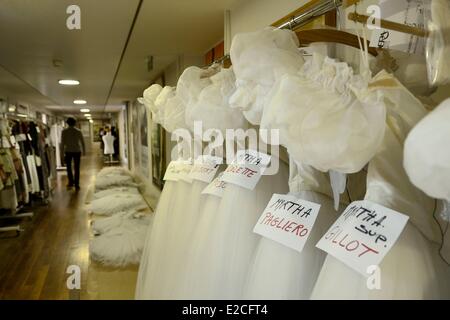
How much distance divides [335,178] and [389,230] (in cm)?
13

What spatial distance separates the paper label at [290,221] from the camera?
0.51 m

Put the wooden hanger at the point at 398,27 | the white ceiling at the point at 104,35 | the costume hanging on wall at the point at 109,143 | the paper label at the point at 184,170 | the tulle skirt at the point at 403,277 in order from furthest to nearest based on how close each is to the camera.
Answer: the costume hanging on wall at the point at 109,143, the white ceiling at the point at 104,35, the paper label at the point at 184,170, the wooden hanger at the point at 398,27, the tulle skirt at the point at 403,277

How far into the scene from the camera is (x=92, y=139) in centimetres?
1584

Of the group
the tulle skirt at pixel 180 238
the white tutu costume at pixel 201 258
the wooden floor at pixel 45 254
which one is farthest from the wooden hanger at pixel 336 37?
the wooden floor at pixel 45 254

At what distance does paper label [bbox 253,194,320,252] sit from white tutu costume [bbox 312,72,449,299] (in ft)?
0.28

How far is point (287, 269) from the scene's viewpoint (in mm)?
518

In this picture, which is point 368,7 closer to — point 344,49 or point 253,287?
point 344,49

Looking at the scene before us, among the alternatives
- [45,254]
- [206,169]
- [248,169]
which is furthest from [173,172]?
[45,254]

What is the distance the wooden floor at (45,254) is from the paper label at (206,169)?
120cm

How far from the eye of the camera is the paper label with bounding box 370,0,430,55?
0.58 m

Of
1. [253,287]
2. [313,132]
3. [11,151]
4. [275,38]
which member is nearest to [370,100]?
[313,132]

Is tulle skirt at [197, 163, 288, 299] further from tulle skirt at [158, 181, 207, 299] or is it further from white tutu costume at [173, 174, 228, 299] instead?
tulle skirt at [158, 181, 207, 299]

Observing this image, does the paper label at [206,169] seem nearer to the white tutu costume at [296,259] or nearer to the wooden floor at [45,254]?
the white tutu costume at [296,259]

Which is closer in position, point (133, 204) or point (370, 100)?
point (370, 100)
